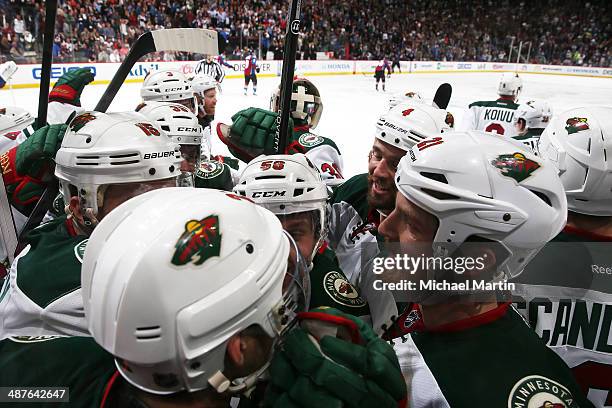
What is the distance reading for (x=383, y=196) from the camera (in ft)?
7.00

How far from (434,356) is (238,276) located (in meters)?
0.54

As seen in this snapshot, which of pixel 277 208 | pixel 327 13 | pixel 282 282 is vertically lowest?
pixel 277 208

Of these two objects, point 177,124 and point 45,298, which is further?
point 177,124

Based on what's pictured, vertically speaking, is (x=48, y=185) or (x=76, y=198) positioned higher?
(x=76, y=198)

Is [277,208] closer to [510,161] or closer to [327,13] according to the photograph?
[510,161]

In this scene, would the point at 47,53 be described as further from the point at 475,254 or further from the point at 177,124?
the point at 475,254

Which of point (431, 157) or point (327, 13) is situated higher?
point (327, 13)

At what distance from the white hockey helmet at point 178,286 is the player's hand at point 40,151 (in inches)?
53.5

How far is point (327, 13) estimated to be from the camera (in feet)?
66.8

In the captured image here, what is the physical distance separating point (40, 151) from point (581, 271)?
2.25 metres

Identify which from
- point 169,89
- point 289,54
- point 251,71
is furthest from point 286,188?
point 251,71

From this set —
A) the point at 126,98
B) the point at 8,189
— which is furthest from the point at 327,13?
the point at 8,189

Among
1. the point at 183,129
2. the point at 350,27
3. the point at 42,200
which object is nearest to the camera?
the point at 42,200

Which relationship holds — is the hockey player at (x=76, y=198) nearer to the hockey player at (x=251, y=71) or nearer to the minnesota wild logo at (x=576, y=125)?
the minnesota wild logo at (x=576, y=125)
